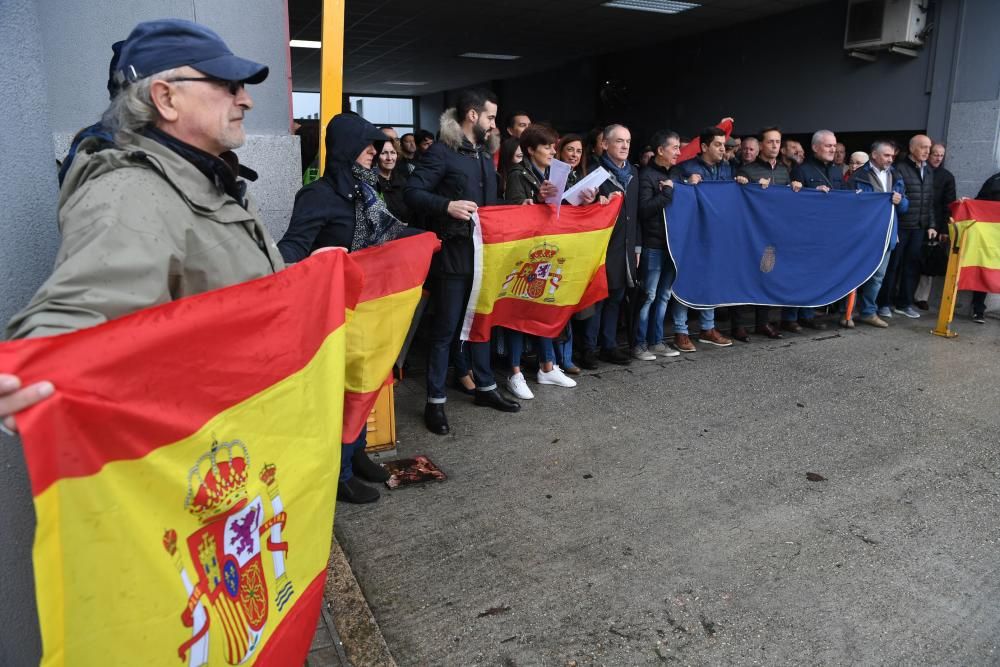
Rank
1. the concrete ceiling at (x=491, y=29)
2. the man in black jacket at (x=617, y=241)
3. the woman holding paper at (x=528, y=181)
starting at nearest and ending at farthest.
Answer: the woman holding paper at (x=528, y=181) < the man in black jacket at (x=617, y=241) < the concrete ceiling at (x=491, y=29)

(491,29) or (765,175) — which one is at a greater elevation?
(491,29)

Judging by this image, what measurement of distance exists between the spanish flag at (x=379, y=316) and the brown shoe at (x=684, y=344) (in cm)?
364

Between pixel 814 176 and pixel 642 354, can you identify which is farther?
pixel 814 176

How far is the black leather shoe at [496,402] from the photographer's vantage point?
5.02 m

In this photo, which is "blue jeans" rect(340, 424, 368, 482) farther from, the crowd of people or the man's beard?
the man's beard

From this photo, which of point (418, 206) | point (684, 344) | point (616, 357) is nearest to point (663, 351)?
point (684, 344)

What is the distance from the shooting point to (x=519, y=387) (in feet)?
17.4

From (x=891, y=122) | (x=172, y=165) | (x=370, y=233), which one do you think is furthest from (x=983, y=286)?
(x=172, y=165)

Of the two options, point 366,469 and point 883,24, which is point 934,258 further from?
point 366,469

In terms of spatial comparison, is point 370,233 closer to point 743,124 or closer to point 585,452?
point 585,452

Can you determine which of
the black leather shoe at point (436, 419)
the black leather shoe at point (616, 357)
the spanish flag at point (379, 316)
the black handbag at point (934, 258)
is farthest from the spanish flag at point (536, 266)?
the black handbag at point (934, 258)

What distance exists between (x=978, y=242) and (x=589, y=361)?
4.13 m

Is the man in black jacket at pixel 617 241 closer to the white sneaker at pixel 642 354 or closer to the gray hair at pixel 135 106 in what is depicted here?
the white sneaker at pixel 642 354

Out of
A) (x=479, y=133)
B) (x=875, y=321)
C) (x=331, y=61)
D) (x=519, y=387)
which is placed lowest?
(x=519, y=387)
